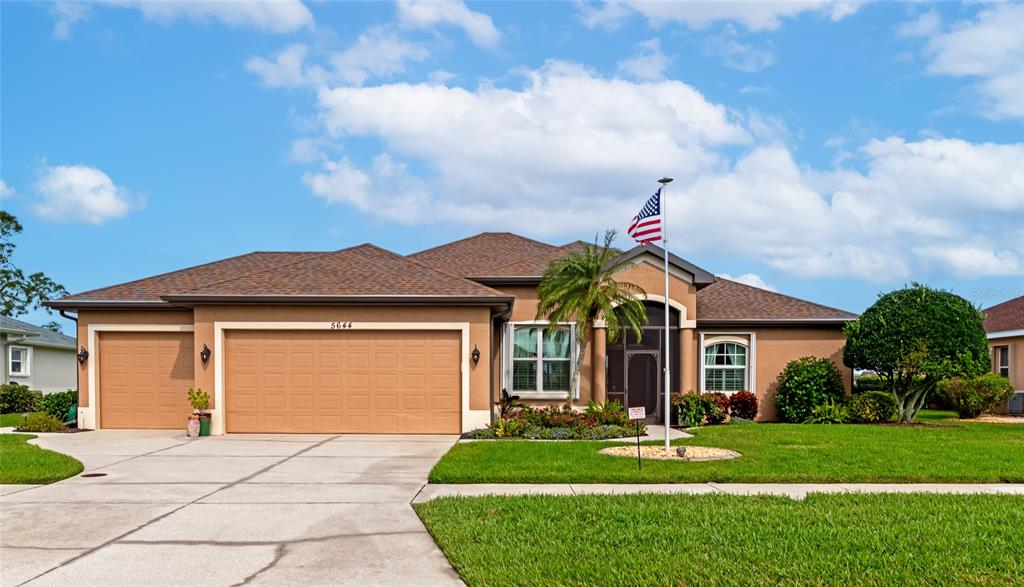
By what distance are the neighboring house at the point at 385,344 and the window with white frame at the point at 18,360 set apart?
1459cm

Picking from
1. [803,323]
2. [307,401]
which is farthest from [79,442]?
[803,323]

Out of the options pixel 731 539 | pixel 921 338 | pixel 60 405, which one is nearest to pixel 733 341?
pixel 921 338

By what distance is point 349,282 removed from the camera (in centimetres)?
1814

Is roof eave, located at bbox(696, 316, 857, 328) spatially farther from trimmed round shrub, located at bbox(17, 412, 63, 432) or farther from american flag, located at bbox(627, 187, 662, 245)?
trimmed round shrub, located at bbox(17, 412, 63, 432)

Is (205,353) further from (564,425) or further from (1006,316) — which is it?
(1006,316)

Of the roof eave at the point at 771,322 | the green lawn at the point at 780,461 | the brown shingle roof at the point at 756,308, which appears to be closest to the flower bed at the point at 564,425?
the green lawn at the point at 780,461

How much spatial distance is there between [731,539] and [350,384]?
11798mm

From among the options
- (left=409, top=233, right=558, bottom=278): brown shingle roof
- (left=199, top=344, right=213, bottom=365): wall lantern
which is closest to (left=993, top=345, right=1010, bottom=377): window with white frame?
(left=409, top=233, right=558, bottom=278): brown shingle roof

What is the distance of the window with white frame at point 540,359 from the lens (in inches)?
805

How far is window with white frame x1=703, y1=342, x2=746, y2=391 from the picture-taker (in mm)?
22016

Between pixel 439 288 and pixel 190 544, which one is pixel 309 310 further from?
pixel 190 544

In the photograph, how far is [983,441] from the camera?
16016 mm

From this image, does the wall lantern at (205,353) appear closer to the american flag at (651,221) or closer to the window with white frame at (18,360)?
the american flag at (651,221)

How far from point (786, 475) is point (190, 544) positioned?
7.59 m
